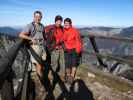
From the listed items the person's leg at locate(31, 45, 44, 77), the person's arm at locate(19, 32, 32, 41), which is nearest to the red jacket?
the person's leg at locate(31, 45, 44, 77)

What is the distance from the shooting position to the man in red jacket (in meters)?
8.93

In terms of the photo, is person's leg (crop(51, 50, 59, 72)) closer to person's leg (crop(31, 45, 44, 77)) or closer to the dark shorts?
the dark shorts

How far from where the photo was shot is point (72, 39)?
899 centimetres

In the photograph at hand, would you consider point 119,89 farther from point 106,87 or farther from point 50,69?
point 50,69

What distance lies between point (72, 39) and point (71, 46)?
22cm

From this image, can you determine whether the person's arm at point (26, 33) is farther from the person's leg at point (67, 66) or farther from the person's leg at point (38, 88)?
the person's leg at point (67, 66)

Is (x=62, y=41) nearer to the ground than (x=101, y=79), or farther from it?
farther from it

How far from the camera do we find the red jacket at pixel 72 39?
894cm

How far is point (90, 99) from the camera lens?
7914 mm

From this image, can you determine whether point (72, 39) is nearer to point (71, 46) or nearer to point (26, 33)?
point (71, 46)

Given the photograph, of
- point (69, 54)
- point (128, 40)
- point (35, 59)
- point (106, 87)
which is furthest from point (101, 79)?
point (35, 59)

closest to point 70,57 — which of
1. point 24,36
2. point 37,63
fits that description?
point 37,63

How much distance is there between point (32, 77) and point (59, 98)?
1.36m

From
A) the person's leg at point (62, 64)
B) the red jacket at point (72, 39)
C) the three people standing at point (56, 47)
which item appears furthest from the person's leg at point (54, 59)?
the red jacket at point (72, 39)
